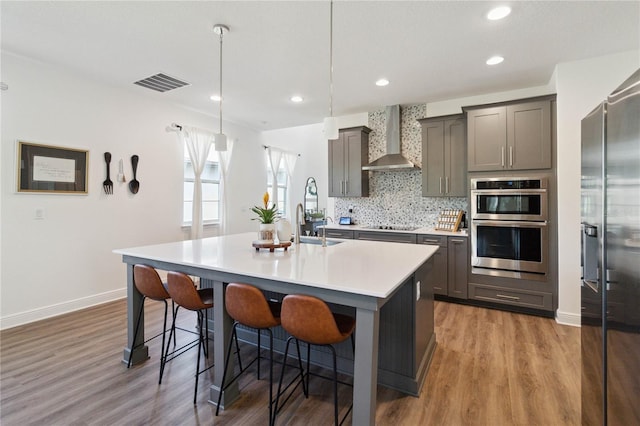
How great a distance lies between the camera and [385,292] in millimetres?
1376

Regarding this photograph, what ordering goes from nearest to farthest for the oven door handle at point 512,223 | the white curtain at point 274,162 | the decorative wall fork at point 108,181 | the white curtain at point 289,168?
the oven door handle at point 512,223 → the decorative wall fork at point 108,181 → the white curtain at point 274,162 → the white curtain at point 289,168

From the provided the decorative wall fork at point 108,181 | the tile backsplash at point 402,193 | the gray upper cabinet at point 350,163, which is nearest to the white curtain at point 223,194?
the decorative wall fork at point 108,181

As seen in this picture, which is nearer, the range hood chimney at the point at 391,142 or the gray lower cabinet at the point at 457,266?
the gray lower cabinet at the point at 457,266

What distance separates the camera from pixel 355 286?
146cm

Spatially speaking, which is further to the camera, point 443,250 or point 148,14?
point 443,250

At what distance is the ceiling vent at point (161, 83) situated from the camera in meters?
3.62

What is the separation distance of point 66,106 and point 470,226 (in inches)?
196

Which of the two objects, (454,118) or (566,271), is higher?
(454,118)

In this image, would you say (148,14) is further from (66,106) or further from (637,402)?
(637,402)

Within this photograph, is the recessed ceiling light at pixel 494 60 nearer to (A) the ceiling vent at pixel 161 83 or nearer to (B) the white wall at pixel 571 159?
(B) the white wall at pixel 571 159

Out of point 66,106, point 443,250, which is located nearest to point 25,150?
point 66,106

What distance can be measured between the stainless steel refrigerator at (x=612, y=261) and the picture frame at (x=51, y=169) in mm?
4677

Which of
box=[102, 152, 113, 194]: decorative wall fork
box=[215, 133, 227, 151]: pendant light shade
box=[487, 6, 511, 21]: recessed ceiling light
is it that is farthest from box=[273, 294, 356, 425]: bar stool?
box=[102, 152, 113, 194]: decorative wall fork

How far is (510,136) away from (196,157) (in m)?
4.41
